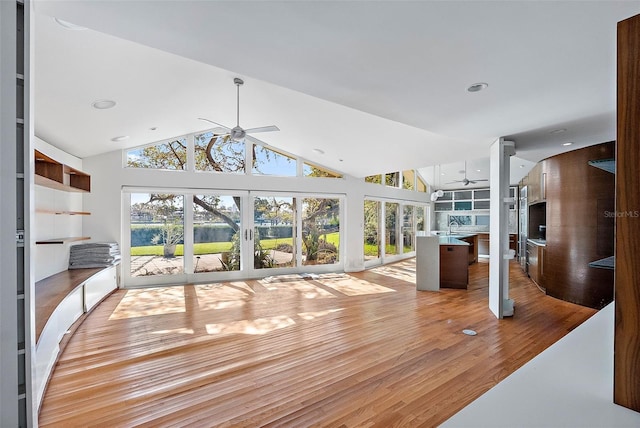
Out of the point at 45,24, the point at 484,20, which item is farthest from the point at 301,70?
the point at 45,24

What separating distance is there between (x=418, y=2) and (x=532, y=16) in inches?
24.5

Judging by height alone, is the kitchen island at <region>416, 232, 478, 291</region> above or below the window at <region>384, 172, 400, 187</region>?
below

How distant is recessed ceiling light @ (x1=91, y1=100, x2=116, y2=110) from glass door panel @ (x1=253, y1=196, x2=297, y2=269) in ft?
11.3

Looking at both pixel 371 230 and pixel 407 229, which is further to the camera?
pixel 407 229

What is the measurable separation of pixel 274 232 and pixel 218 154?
6.90 feet

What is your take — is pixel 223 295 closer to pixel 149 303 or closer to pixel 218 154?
pixel 149 303

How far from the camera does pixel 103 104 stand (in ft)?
12.1

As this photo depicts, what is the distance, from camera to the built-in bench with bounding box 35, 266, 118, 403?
237cm

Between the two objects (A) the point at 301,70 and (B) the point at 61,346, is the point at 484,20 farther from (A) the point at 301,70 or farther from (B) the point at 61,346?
(B) the point at 61,346

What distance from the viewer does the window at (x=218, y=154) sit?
6484 millimetres

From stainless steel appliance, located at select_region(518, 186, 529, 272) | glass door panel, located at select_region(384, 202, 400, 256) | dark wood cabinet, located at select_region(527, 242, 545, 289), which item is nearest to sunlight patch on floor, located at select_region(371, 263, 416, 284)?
glass door panel, located at select_region(384, 202, 400, 256)

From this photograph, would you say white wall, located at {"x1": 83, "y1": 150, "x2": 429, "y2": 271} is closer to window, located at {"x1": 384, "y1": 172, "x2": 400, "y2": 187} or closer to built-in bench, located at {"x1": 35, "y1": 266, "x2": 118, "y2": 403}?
window, located at {"x1": 384, "y1": 172, "x2": 400, "y2": 187}

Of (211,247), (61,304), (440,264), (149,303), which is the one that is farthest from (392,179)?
(61,304)

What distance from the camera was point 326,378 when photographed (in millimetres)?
2605
